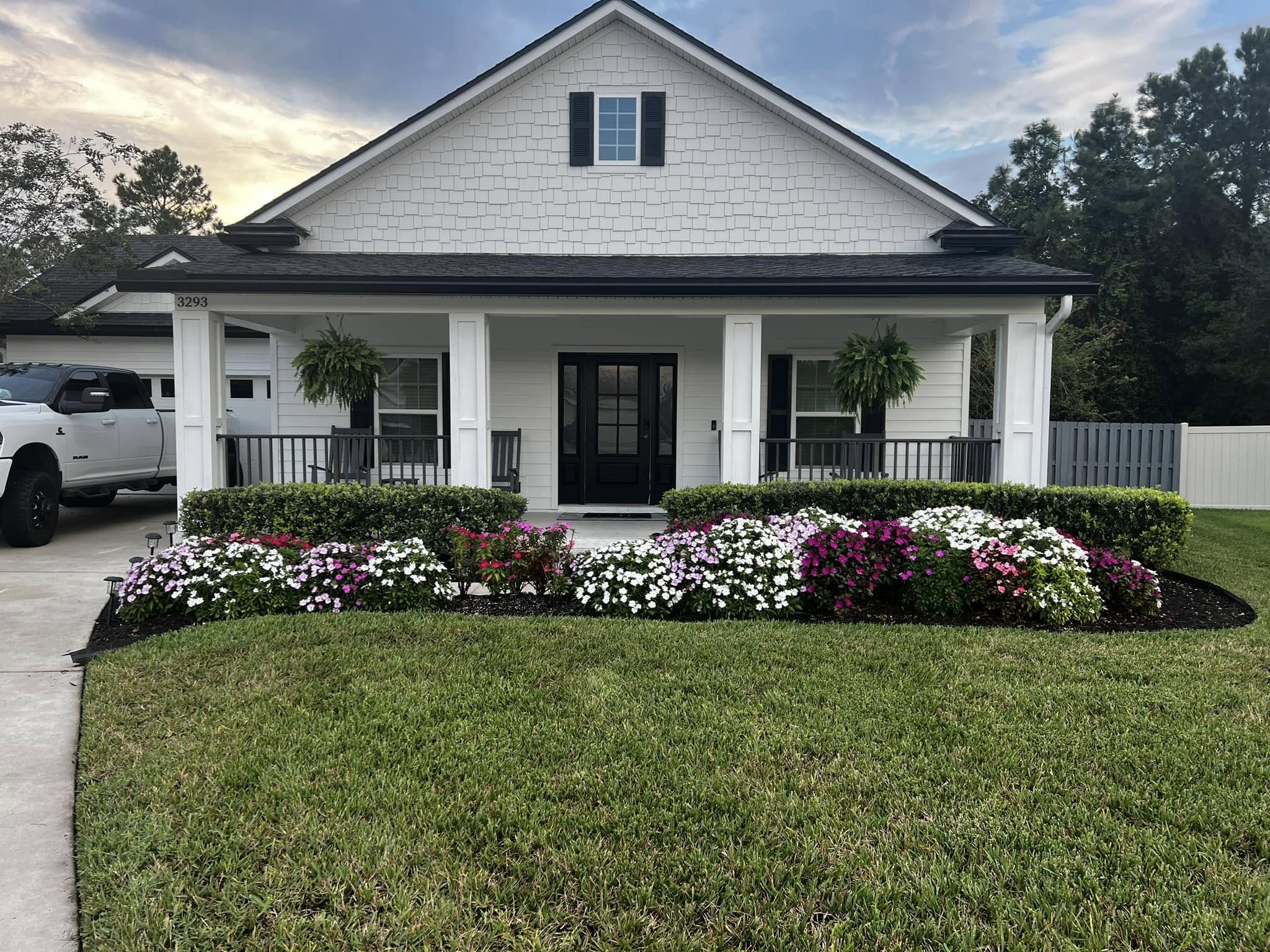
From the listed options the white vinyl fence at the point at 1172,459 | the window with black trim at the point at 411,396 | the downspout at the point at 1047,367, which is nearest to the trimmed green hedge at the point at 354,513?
the window with black trim at the point at 411,396

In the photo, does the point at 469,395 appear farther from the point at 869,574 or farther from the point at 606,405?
the point at 869,574

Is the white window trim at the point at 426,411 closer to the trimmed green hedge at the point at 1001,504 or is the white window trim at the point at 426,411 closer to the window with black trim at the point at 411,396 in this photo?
the window with black trim at the point at 411,396

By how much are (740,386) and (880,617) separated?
11.6ft

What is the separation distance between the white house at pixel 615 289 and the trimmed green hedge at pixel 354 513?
5.12 feet

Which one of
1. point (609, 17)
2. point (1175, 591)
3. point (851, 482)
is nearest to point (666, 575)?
point (851, 482)

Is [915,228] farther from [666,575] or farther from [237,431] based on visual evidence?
[237,431]

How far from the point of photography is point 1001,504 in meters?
7.17

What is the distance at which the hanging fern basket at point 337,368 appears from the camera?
873cm

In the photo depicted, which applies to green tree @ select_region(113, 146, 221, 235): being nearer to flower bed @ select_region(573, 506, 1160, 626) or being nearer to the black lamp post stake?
the black lamp post stake

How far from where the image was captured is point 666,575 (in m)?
5.72

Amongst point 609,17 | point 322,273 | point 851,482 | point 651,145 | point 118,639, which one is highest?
point 609,17

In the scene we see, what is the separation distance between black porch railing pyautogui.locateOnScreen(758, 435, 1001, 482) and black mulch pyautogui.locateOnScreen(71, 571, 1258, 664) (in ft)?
7.47

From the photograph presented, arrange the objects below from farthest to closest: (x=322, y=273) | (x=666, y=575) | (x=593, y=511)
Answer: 1. (x=593, y=511)
2. (x=322, y=273)
3. (x=666, y=575)

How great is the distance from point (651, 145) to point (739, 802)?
29.5 feet
